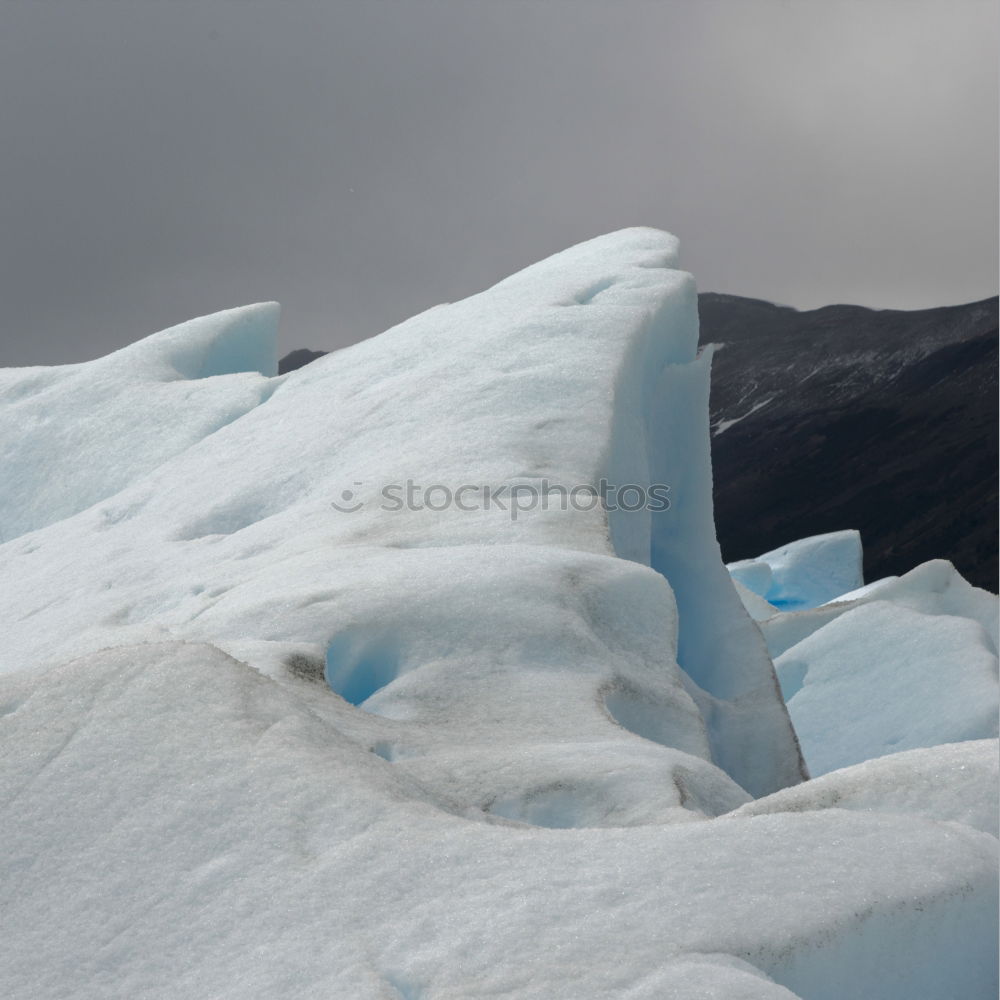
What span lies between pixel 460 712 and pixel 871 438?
4277 cm

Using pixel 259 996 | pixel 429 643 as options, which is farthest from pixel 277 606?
pixel 259 996

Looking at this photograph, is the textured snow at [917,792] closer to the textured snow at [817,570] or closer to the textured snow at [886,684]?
the textured snow at [886,684]

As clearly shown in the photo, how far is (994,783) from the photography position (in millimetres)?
3143

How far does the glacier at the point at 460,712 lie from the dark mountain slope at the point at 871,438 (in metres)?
32.2

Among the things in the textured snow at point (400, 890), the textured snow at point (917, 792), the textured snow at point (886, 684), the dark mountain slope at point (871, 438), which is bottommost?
A: the dark mountain slope at point (871, 438)

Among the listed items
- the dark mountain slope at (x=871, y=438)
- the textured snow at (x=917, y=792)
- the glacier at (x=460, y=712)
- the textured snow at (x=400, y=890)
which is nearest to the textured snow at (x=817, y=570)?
the glacier at (x=460, y=712)

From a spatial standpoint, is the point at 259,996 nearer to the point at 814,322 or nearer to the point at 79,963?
the point at 79,963

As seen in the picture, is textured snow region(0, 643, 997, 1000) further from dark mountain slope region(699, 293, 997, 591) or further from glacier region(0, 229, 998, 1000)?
dark mountain slope region(699, 293, 997, 591)

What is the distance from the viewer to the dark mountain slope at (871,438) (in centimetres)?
4056

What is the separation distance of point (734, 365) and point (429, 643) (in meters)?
47.2

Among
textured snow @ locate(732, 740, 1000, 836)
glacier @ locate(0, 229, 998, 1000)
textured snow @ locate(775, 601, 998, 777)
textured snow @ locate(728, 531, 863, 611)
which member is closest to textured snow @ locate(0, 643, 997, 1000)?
glacier @ locate(0, 229, 998, 1000)

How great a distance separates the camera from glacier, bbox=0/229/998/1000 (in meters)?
2.47

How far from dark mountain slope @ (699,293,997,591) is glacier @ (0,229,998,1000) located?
3219 centimetres

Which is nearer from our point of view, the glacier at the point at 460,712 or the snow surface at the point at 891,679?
the glacier at the point at 460,712
